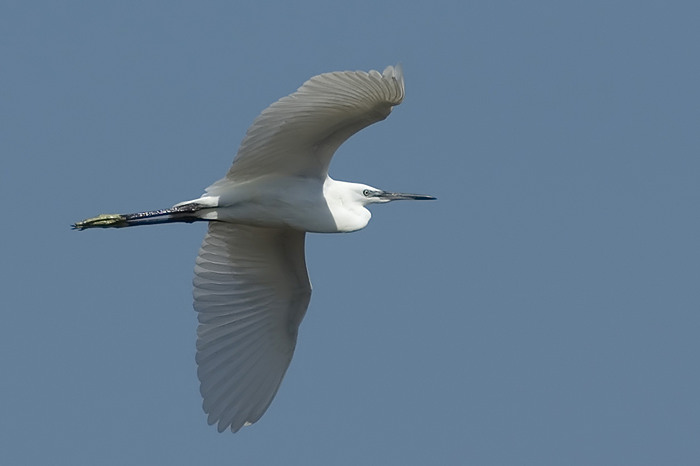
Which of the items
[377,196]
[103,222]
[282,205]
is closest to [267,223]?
[282,205]

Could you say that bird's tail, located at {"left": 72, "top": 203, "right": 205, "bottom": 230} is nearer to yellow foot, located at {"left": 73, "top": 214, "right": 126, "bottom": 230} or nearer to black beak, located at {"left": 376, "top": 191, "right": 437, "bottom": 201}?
yellow foot, located at {"left": 73, "top": 214, "right": 126, "bottom": 230}

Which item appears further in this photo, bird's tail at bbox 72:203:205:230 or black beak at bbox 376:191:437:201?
black beak at bbox 376:191:437:201

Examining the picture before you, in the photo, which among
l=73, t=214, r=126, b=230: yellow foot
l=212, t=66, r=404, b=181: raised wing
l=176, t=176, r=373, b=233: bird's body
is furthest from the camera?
l=73, t=214, r=126, b=230: yellow foot

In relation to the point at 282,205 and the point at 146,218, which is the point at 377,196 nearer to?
the point at 282,205

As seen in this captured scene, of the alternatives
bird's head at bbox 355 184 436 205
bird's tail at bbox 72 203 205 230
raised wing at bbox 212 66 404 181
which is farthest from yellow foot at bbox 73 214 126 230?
bird's head at bbox 355 184 436 205

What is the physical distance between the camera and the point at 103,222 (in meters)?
11.1

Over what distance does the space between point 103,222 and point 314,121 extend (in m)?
2.29

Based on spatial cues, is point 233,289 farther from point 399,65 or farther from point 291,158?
point 399,65

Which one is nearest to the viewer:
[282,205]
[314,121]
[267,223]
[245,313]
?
[314,121]

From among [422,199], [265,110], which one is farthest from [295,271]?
[265,110]

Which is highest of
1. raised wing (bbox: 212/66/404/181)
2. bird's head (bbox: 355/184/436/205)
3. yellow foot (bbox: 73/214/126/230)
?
raised wing (bbox: 212/66/404/181)

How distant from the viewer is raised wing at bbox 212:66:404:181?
945cm

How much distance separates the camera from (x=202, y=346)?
1122 centimetres

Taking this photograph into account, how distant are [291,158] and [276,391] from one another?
7.12 ft
